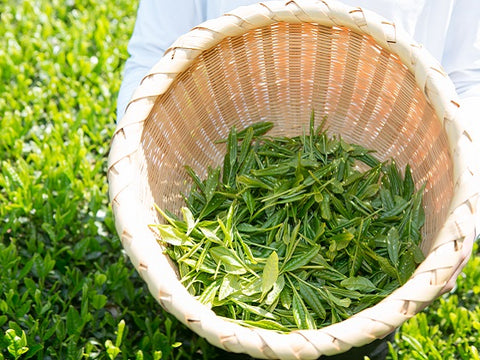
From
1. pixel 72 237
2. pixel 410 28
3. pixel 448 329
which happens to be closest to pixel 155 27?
Answer: pixel 410 28

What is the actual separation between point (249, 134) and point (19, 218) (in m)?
0.75

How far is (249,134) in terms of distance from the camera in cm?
144

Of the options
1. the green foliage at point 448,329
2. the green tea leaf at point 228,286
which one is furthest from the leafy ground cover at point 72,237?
the green tea leaf at point 228,286

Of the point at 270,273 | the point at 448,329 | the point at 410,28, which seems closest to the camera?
the point at 270,273

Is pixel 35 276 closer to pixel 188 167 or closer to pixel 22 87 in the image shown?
pixel 188 167

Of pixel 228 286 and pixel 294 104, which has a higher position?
pixel 294 104

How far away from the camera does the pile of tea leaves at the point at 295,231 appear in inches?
47.5

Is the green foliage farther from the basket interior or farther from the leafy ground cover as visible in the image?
the basket interior

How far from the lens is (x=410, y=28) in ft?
4.55

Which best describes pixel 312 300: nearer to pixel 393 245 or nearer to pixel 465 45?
pixel 393 245

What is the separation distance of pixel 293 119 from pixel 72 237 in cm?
71

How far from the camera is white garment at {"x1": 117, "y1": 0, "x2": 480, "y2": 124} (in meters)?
1.36

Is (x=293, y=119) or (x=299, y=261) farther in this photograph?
(x=293, y=119)

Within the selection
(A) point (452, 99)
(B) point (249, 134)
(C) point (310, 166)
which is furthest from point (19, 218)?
(A) point (452, 99)
